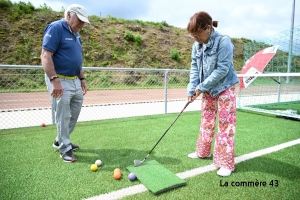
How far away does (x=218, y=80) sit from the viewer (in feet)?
8.09

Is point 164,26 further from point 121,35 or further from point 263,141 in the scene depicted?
point 263,141

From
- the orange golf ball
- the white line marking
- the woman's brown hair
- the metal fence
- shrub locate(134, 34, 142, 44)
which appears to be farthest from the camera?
shrub locate(134, 34, 142, 44)

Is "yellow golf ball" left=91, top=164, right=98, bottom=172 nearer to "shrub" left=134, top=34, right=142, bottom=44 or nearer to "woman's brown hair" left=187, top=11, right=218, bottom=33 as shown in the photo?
"woman's brown hair" left=187, top=11, right=218, bottom=33

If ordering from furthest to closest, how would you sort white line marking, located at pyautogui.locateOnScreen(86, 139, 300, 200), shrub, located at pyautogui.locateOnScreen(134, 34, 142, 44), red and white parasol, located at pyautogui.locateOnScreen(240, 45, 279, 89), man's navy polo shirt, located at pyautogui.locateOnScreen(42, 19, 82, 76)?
shrub, located at pyautogui.locateOnScreen(134, 34, 142, 44)
red and white parasol, located at pyautogui.locateOnScreen(240, 45, 279, 89)
man's navy polo shirt, located at pyautogui.locateOnScreen(42, 19, 82, 76)
white line marking, located at pyautogui.locateOnScreen(86, 139, 300, 200)

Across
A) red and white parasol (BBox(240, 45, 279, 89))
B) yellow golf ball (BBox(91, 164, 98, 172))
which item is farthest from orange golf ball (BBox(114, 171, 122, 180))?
red and white parasol (BBox(240, 45, 279, 89))

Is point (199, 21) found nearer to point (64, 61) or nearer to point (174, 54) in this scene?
point (64, 61)

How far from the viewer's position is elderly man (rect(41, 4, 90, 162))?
2621 millimetres

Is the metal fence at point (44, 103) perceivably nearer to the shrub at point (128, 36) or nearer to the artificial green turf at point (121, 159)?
the artificial green turf at point (121, 159)

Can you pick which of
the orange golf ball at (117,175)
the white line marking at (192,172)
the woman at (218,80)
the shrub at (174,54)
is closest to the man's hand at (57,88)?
the orange golf ball at (117,175)

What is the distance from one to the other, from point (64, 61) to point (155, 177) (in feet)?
6.10

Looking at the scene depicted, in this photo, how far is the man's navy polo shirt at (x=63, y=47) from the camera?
2619mm

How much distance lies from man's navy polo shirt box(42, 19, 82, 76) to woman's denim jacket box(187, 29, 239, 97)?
5.35 ft

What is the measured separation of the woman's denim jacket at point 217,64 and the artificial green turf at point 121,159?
3.54 ft

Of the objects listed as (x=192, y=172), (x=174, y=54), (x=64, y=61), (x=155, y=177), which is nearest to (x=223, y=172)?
(x=192, y=172)
